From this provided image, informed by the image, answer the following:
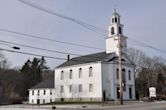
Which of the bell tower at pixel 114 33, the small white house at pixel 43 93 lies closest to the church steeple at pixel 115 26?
the bell tower at pixel 114 33

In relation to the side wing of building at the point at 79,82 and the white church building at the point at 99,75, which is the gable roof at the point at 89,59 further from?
the side wing of building at the point at 79,82

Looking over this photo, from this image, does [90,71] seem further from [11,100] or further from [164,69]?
[164,69]

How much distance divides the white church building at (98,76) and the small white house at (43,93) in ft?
3.33

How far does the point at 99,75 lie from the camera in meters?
60.3

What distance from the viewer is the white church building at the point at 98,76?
60.6 meters

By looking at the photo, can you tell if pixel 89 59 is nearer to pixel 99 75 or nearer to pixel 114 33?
pixel 99 75

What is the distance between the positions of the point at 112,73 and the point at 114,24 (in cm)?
1110

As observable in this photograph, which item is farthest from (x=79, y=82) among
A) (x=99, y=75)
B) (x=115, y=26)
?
(x=115, y=26)

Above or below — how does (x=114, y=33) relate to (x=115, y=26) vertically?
below

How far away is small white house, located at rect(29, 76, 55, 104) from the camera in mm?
75231

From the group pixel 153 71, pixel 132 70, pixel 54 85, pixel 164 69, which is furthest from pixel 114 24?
pixel 164 69

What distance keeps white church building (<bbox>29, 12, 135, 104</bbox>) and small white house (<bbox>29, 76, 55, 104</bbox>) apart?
1014 millimetres

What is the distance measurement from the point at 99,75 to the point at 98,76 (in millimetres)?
349

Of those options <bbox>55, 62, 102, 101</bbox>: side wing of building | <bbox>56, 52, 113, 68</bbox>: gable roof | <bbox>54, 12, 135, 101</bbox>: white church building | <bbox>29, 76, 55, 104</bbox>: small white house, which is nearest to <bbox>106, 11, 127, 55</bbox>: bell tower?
<bbox>54, 12, 135, 101</bbox>: white church building
